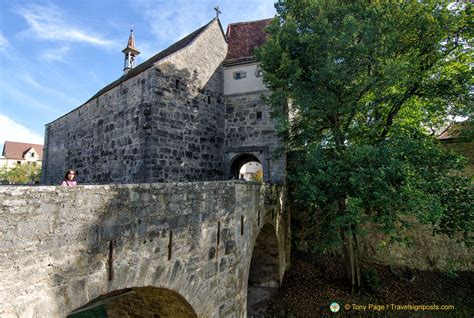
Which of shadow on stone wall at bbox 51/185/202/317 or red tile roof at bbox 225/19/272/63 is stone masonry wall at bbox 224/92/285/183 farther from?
shadow on stone wall at bbox 51/185/202/317

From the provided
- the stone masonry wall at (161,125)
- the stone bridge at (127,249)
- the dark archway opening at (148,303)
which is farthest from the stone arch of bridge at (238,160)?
the dark archway opening at (148,303)

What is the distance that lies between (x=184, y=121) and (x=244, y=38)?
611 cm

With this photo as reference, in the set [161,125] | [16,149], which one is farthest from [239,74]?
[16,149]

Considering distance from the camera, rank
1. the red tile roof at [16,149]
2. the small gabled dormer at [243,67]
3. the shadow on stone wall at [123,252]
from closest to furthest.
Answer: the shadow on stone wall at [123,252]
the small gabled dormer at [243,67]
the red tile roof at [16,149]

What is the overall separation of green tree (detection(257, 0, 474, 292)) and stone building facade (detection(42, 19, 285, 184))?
296 cm

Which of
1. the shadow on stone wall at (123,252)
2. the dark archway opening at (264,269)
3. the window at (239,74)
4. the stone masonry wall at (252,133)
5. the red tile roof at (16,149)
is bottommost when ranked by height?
the dark archway opening at (264,269)

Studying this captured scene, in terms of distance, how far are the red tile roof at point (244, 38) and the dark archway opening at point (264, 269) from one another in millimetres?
7853

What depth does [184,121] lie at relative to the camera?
30.9 ft

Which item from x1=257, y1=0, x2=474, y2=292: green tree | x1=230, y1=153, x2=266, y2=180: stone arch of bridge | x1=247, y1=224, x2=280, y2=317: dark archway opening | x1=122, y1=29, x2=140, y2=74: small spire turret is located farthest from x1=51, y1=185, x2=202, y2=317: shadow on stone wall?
x1=122, y1=29, x2=140, y2=74: small spire turret

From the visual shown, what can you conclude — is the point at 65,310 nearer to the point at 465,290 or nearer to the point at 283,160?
the point at 283,160

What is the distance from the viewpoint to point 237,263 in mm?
5629

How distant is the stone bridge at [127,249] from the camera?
2.06 meters

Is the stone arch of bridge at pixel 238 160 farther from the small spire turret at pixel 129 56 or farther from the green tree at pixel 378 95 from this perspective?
the small spire turret at pixel 129 56

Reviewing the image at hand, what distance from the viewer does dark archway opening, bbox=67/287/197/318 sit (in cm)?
400
